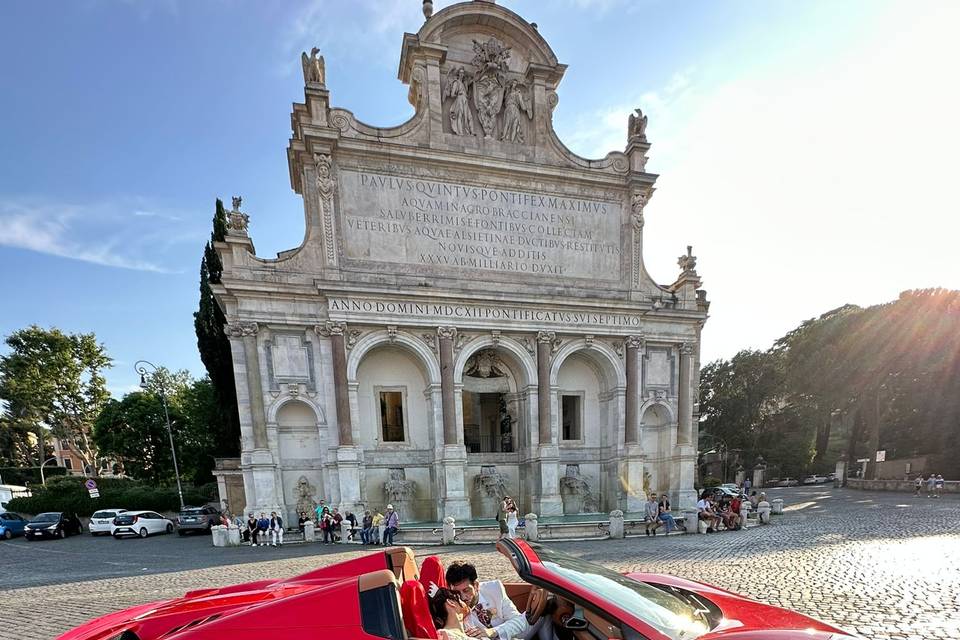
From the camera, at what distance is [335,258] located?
51.3 ft

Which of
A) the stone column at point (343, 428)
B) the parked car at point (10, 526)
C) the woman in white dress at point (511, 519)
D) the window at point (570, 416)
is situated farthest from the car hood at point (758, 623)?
the parked car at point (10, 526)

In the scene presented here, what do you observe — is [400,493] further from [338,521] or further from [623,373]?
[623,373]

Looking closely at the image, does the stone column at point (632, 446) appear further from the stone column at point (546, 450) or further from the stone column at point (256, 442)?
the stone column at point (256, 442)

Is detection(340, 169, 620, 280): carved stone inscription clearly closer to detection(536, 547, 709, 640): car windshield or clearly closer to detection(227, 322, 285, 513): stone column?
detection(227, 322, 285, 513): stone column

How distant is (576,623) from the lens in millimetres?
2701

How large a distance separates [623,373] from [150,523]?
2232 centimetres

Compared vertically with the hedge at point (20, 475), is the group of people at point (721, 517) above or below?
above

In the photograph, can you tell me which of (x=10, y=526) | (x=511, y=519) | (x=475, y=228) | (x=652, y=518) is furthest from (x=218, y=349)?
(x=652, y=518)

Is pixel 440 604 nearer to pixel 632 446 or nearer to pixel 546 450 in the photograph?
pixel 546 450

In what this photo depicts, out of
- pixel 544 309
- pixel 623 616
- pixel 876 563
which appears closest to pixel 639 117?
pixel 544 309

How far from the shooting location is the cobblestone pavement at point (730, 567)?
548 centimetres

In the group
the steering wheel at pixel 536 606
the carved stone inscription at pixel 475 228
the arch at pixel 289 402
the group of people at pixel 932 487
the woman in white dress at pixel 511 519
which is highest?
the carved stone inscription at pixel 475 228

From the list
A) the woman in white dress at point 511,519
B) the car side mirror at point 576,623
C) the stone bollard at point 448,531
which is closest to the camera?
the car side mirror at point 576,623

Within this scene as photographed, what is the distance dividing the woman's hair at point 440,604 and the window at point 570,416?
56.4 ft
